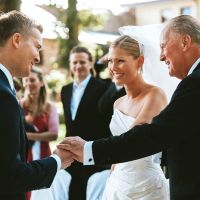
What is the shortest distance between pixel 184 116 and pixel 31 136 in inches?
141

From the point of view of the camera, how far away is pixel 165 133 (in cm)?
278

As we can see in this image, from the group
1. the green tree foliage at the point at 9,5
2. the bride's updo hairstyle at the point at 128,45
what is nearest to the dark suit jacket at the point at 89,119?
the bride's updo hairstyle at the point at 128,45

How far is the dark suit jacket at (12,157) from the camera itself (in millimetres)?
2309

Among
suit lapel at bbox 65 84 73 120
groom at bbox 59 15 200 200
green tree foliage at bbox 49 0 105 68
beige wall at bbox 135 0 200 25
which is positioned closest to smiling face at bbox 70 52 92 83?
suit lapel at bbox 65 84 73 120

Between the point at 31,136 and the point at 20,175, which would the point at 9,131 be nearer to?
the point at 20,175

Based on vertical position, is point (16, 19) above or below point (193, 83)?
above

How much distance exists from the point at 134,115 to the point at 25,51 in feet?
5.31

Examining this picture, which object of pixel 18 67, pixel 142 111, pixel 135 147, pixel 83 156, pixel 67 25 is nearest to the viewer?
pixel 18 67

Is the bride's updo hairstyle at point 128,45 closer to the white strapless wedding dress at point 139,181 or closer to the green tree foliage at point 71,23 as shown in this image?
the white strapless wedding dress at point 139,181

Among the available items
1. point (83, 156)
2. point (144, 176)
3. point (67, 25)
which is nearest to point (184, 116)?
point (83, 156)

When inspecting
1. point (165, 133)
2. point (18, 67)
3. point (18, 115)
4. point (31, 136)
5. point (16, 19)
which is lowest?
point (31, 136)

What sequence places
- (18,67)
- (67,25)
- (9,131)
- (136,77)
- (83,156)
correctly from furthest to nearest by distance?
(67,25)
(136,77)
(83,156)
(18,67)
(9,131)

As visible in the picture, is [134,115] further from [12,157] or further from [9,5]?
[9,5]

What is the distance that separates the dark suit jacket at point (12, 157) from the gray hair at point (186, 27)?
119cm
